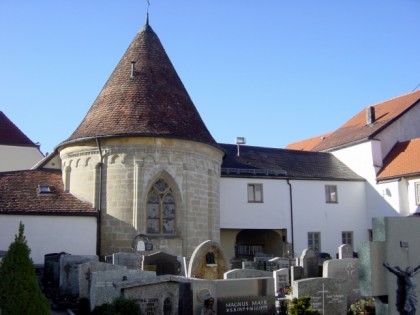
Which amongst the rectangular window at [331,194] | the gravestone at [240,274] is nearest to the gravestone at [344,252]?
the gravestone at [240,274]

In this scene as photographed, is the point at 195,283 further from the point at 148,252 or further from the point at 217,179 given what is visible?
the point at 217,179

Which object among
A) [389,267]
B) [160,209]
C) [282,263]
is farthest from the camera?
[160,209]

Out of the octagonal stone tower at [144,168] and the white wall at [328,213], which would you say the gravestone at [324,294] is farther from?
the white wall at [328,213]

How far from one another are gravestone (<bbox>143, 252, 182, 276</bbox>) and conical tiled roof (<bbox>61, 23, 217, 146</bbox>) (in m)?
5.68

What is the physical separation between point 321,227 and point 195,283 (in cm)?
1883

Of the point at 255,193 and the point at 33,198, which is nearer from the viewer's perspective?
the point at 33,198

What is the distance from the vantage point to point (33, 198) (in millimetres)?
21875

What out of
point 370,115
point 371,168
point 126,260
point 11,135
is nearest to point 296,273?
point 126,260

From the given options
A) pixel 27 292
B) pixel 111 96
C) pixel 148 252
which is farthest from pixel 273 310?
pixel 111 96

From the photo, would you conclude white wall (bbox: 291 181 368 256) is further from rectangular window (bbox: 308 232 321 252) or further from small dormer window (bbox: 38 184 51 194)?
small dormer window (bbox: 38 184 51 194)

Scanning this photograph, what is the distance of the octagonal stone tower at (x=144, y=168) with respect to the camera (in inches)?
855

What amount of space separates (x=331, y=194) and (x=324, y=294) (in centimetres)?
1663

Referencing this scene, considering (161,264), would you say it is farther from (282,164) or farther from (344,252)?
(282,164)

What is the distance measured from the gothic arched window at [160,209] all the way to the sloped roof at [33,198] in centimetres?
222
